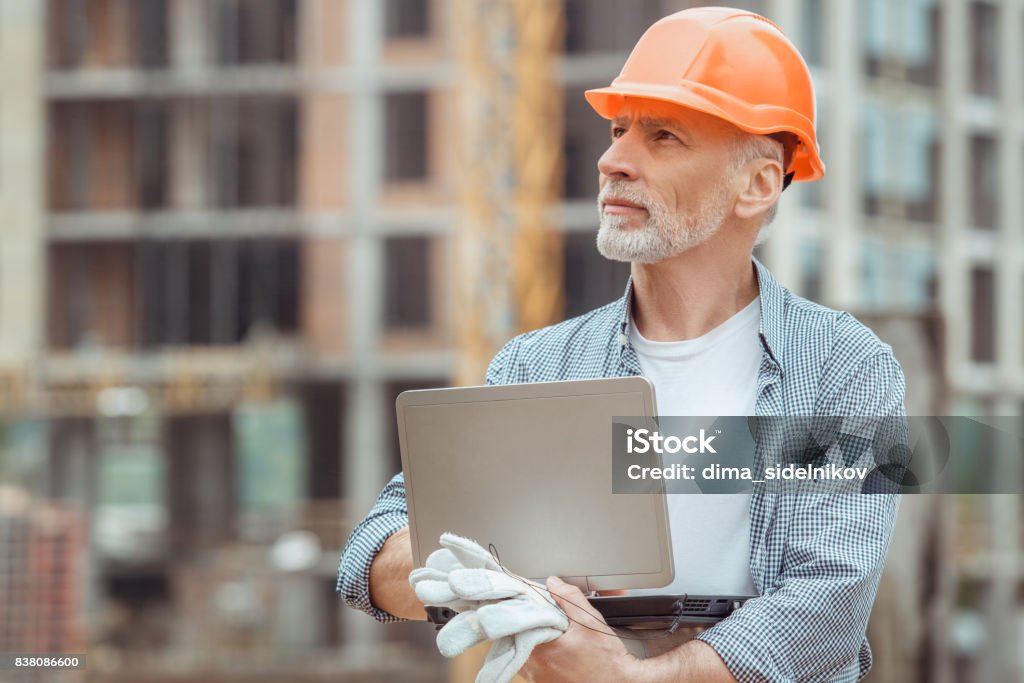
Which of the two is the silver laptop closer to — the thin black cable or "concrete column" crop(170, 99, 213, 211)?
the thin black cable

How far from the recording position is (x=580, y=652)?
2.37 metres

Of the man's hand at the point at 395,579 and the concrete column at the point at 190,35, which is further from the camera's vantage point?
the concrete column at the point at 190,35

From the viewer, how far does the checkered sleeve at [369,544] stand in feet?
8.80

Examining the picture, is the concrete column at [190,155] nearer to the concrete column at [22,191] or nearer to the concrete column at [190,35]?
the concrete column at [190,35]

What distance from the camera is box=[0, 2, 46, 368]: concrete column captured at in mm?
32312

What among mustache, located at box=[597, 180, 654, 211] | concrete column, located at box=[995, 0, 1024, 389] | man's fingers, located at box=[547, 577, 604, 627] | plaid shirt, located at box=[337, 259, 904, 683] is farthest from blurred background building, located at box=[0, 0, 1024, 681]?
man's fingers, located at box=[547, 577, 604, 627]

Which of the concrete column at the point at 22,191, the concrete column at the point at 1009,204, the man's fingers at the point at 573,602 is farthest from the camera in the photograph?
the concrete column at the point at 1009,204

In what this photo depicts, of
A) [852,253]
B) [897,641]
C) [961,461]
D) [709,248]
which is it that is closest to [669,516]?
[709,248]

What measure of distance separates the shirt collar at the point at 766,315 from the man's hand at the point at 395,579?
50cm

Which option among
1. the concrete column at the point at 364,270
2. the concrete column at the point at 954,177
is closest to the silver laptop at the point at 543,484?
the concrete column at the point at 364,270

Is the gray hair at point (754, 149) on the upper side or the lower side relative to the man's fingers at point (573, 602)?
upper

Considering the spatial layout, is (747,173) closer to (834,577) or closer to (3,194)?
(834,577)

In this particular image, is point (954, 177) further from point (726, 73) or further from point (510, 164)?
point (726, 73)

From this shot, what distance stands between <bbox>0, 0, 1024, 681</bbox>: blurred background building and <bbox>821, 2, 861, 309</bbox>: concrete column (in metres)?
0.06
